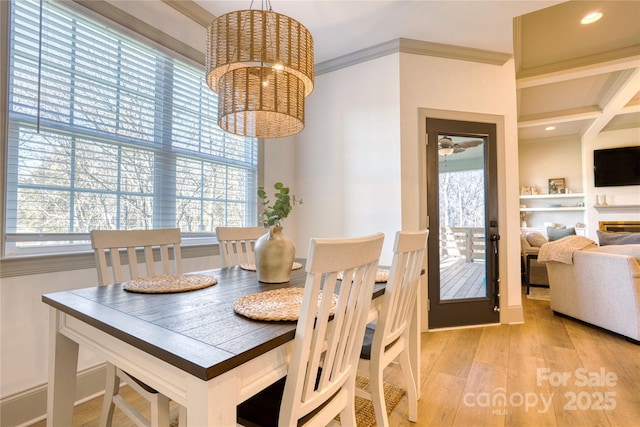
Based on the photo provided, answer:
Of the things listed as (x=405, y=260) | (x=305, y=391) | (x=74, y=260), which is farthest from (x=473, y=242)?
(x=74, y=260)

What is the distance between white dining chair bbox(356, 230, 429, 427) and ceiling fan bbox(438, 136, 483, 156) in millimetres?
1855

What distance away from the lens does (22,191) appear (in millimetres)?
1601

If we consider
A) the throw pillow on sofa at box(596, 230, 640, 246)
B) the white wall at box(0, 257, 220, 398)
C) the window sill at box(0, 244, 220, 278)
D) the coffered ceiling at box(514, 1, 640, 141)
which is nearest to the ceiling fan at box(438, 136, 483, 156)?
the coffered ceiling at box(514, 1, 640, 141)

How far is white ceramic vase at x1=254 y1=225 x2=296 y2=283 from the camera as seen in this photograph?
1.48m

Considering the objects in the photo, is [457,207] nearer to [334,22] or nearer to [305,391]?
[334,22]

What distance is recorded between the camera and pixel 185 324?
90 centimetres

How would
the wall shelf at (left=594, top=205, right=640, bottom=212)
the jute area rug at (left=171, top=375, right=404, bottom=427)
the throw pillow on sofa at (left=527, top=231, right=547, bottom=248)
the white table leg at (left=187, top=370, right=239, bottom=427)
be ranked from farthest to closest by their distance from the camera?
the wall shelf at (left=594, top=205, right=640, bottom=212) → the throw pillow on sofa at (left=527, top=231, right=547, bottom=248) → the jute area rug at (left=171, top=375, right=404, bottom=427) → the white table leg at (left=187, top=370, right=239, bottom=427)

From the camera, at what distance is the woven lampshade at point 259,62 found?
1.43 meters

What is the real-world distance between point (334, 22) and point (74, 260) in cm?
268

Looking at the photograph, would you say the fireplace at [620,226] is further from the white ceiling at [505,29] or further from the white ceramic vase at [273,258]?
the white ceramic vase at [273,258]

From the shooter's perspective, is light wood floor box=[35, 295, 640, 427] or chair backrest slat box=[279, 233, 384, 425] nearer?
chair backrest slat box=[279, 233, 384, 425]

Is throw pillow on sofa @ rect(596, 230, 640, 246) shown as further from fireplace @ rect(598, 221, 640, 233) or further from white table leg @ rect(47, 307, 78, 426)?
white table leg @ rect(47, 307, 78, 426)

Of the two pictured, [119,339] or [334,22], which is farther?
[334,22]

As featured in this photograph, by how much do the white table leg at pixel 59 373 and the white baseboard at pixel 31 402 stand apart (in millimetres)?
594
